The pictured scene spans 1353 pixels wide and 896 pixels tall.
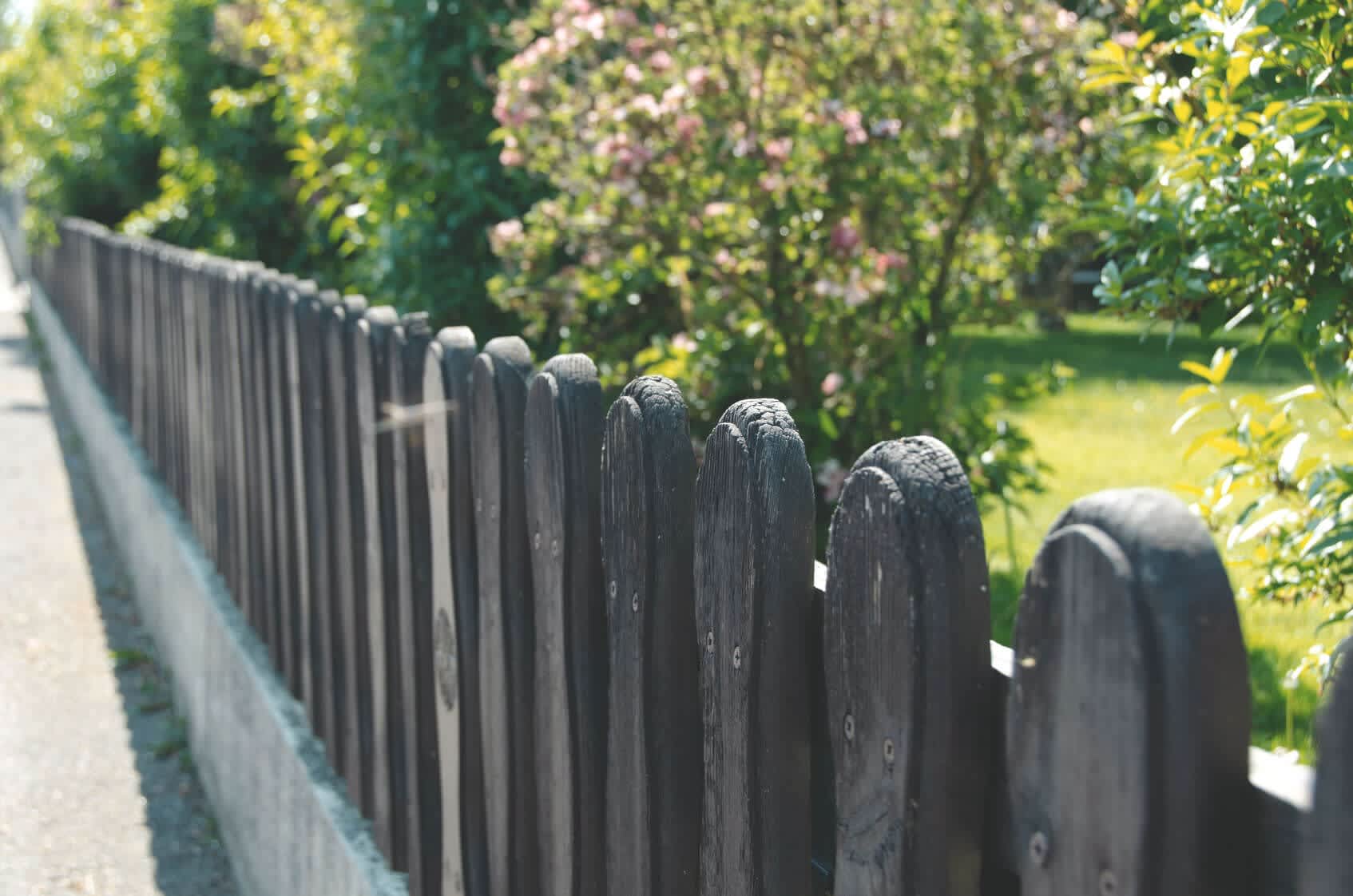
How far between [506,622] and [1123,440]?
20.9ft

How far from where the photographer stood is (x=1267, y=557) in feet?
8.38

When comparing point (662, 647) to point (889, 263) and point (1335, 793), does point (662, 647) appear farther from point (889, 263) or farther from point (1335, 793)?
point (889, 263)

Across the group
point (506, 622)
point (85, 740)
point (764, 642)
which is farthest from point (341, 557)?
point (85, 740)

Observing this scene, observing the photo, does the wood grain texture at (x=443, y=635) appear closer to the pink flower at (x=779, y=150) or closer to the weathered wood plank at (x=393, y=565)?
the weathered wood plank at (x=393, y=565)

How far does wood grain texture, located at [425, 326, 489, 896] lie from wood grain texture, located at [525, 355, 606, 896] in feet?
1.12

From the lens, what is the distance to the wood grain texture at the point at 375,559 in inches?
112

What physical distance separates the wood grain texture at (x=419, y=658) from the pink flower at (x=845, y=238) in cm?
184

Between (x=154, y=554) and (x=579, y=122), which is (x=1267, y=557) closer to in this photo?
(x=579, y=122)

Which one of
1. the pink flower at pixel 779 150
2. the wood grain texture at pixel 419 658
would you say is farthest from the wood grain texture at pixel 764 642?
the pink flower at pixel 779 150

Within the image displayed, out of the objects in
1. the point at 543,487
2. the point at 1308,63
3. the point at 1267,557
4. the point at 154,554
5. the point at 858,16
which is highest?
the point at 858,16

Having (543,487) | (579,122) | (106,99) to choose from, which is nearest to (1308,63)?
(543,487)

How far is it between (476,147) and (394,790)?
3.68 m

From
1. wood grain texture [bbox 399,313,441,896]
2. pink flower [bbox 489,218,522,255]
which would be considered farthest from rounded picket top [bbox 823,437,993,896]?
pink flower [bbox 489,218,522,255]

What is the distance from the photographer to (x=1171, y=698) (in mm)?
988
